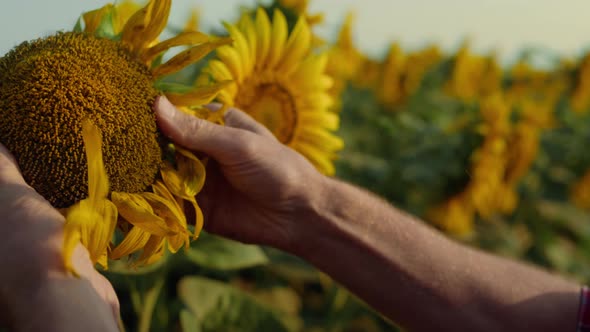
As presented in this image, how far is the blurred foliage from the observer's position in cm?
188

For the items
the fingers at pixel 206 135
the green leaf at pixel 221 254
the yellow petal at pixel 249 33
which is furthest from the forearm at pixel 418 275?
the yellow petal at pixel 249 33

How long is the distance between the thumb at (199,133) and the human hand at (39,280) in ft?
0.97

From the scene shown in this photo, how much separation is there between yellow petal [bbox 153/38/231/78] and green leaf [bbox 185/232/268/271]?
19.3 inches

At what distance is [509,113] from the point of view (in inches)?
127

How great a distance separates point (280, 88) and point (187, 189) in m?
0.66

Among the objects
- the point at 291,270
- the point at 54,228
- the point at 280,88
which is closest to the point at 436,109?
the point at 291,270

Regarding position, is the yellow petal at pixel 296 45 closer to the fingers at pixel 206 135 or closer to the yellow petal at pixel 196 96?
the fingers at pixel 206 135

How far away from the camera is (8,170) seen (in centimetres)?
104

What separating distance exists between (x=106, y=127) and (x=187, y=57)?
0.20 meters

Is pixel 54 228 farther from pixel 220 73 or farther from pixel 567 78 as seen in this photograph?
pixel 567 78

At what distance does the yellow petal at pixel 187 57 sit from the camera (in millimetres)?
1253

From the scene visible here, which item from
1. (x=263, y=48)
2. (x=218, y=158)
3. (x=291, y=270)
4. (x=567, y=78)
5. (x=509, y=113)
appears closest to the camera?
(x=218, y=158)

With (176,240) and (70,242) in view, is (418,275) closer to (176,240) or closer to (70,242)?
(176,240)

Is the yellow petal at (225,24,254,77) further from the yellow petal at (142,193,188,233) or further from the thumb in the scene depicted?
the yellow petal at (142,193,188,233)
